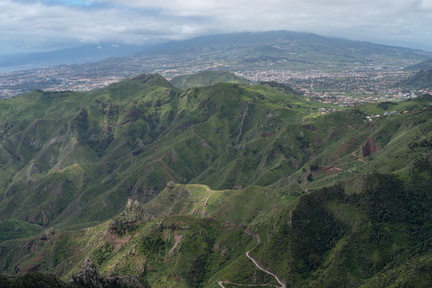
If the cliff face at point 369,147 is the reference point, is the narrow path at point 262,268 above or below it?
below

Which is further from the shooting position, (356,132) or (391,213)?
(356,132)

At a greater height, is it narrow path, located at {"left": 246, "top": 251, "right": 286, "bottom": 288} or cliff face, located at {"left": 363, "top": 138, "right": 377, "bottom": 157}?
cliff face, located at {"left": 363, "top": 138, "right": 377, "bottom": 157}

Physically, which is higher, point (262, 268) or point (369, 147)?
point (369, 147)

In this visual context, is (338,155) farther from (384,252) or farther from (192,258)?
(192,258)

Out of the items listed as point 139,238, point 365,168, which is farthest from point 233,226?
point 365,168

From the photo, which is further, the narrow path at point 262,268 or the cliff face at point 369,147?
the cliff face at point 369,147

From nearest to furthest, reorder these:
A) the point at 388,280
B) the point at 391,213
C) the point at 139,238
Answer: the point at 388,280 → the point at 391,213 → the point at 139,238

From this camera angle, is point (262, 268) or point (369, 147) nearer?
point (262, 268)

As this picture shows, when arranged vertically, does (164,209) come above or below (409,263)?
below
